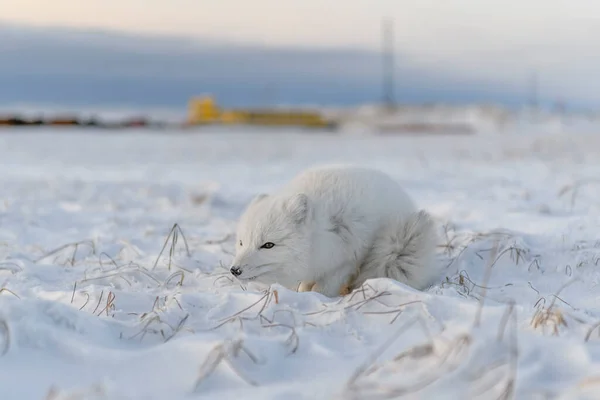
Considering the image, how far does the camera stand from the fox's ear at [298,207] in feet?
12.0

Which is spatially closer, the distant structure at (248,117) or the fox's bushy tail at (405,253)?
the fox's bushy tail at (405,253)

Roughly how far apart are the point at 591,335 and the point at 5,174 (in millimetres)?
9596

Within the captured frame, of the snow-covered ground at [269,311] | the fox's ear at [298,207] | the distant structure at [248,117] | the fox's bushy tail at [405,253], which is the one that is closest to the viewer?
the snow-covered ground at [269,311]

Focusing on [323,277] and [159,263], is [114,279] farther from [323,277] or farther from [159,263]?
[323,277]

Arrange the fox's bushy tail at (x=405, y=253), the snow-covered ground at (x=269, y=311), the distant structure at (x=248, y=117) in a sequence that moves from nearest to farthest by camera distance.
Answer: the snow-covered ground at (x=269, y=311) < the fox's bushy tail at (x=405, y=253) < the distant structure at (x=248, y=117)

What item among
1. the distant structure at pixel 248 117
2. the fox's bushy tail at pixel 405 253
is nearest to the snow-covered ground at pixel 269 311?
the fox's bushy tail at pixel 405 253

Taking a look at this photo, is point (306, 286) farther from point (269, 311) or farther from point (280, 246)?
point (269, 311)

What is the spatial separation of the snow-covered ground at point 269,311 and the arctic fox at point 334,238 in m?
0.23

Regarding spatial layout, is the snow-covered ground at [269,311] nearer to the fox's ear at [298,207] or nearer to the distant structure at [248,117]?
the fox's ear at [298,207]

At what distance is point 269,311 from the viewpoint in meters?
2.91

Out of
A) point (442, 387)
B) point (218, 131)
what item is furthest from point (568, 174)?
point (218, 131)

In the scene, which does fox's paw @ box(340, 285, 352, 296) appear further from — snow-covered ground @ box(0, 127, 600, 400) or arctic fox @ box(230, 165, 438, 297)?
snow-covered ground @ box(0, 127, 600, 400)

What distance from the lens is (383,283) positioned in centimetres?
321

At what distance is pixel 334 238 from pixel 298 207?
31cm
